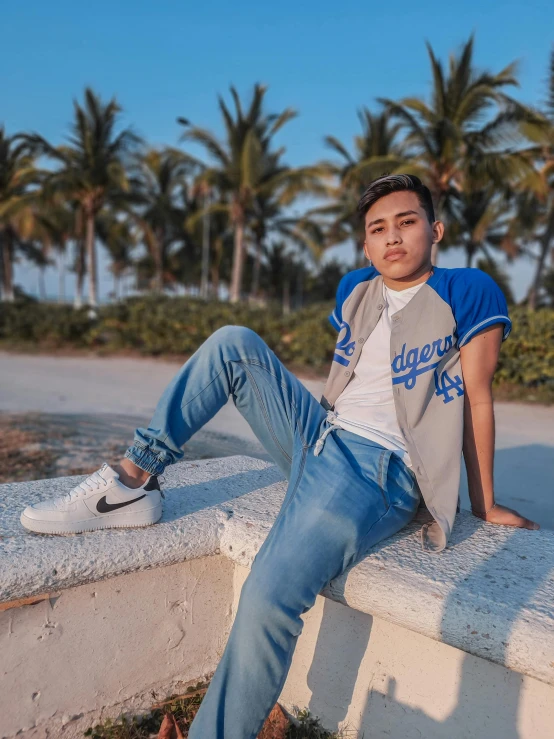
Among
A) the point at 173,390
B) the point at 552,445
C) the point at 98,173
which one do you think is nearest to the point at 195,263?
the point at 98,173

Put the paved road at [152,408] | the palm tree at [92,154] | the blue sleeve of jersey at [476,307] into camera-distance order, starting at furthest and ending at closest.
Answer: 1. the palm tree at [92,154]
2. the paved road at [152,408]
3. the blue sleeve of jersey at [476,307]

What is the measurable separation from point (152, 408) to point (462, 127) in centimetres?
1327

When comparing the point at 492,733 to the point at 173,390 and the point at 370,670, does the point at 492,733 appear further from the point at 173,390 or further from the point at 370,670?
the point at 173,390

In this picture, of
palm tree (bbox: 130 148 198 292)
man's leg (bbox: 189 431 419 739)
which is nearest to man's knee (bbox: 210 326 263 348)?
man's leg (bbox: 189 431 419 739)

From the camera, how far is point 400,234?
1.98m

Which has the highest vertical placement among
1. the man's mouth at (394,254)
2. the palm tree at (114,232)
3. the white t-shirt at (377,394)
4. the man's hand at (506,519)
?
the palm tree at (114,232)

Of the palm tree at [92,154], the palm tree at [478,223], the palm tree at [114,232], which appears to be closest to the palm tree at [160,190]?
the palm tree at [114,232]

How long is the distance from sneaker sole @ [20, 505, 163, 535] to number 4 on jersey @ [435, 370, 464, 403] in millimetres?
981

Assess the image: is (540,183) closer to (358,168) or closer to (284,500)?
(358,168)

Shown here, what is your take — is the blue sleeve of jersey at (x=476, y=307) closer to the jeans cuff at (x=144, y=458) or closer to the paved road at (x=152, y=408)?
the jeans cuff at (x=144, y=458)

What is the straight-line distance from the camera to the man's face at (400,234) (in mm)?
1978

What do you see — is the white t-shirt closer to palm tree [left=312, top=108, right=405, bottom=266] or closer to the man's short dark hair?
the man's short dark hair

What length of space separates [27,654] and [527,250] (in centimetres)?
3179

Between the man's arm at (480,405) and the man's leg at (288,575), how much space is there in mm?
354
